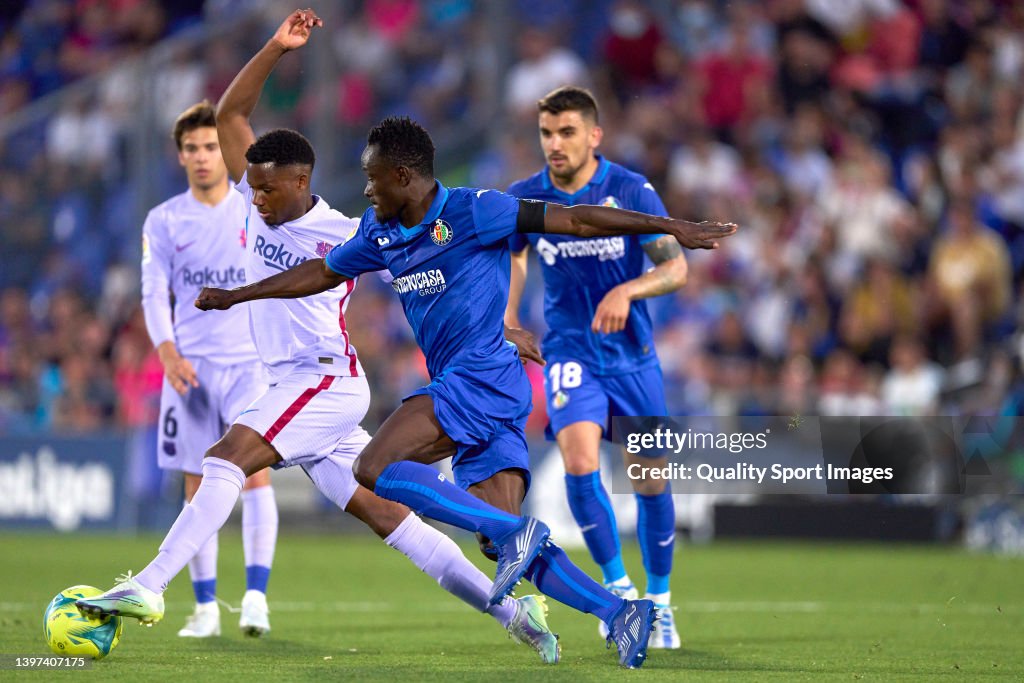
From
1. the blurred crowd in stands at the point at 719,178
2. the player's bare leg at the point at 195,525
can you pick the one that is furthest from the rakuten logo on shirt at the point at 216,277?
the blurred crowd in stands at the point at 719,178

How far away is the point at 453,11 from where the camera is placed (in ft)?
62.9

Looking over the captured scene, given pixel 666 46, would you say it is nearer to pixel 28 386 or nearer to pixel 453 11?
pixel 453 11

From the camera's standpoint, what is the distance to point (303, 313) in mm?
7488

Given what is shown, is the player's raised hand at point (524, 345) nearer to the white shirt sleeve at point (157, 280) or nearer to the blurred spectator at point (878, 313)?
the white shirt sleeve at point (157, 280)

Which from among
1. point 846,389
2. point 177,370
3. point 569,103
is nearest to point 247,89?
point 177,370

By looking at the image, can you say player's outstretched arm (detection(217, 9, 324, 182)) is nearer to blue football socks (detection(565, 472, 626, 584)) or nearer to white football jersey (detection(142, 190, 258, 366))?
white football jersey (detection(142, 190, 258, 366))

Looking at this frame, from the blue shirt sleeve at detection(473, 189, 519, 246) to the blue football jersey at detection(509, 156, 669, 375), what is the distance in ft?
5.73

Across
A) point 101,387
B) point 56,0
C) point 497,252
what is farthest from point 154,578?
point 56,0

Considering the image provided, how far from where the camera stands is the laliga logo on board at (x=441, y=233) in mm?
6609

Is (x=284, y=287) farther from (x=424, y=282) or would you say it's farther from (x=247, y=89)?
(x=247, y=89)

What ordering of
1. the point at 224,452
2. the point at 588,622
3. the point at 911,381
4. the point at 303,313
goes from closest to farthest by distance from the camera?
the point at 224,452
the point at 303,313
the point at 588,622
the point at 911,381

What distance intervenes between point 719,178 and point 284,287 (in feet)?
37.1

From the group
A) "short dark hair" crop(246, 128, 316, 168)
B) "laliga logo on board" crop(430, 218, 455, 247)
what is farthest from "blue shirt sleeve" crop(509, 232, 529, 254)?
"laliga logo on board" crop(430, 218, 455, 247)

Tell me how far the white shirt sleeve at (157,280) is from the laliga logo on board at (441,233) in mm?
2579
